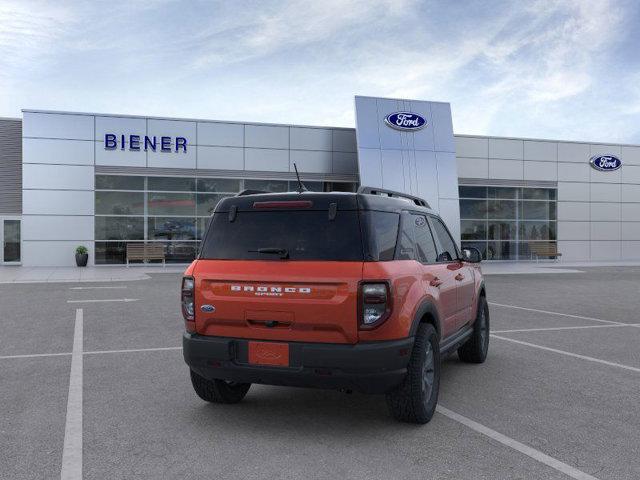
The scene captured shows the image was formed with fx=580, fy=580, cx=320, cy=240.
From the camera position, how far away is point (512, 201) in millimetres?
29125

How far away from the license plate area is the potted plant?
69.5ft

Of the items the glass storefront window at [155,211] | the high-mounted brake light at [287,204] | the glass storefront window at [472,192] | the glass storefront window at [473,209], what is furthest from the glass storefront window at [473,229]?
the high-mounted brake light at [287,204]

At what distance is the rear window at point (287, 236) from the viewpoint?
13.7 feet

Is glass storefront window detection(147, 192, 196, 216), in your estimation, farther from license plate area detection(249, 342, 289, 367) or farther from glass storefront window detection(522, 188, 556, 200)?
license plate area detection(249, 342, 289, 367)

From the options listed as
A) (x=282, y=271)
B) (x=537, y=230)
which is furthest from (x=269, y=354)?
(x=537, y=230)

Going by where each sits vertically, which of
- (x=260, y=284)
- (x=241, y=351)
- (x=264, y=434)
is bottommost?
(x=264, y=434)

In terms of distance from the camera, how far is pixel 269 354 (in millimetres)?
4133

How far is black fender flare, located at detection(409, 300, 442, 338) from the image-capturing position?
4238 mm

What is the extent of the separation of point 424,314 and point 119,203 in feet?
72.1

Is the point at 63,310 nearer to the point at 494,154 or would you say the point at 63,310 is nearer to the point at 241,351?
the point at 241,351

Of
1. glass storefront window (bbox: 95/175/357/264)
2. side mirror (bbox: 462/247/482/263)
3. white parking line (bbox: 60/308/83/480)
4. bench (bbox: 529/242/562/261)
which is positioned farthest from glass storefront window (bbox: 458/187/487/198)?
white parking line (bbox: 60/308/83/480)

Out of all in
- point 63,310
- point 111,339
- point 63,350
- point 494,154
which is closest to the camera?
point 63,350

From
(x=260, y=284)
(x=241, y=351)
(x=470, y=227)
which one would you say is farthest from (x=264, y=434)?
(x=470, y=227)

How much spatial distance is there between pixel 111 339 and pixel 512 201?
24.7m
